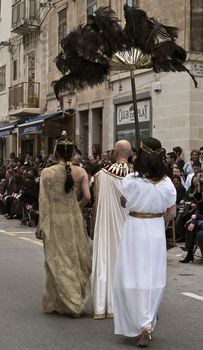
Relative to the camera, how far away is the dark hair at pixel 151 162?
18.3 ft

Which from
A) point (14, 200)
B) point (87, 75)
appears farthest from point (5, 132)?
point (87, 75)

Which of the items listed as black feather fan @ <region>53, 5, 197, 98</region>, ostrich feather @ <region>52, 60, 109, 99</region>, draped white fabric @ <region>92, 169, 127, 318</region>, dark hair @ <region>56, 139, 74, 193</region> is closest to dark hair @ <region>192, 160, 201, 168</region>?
black feather fan @ <region>53, 5, 197, 98</region>

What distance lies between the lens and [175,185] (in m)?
13.0

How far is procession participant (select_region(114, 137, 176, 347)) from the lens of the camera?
5.43 meters

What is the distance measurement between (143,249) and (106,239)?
3.34ft

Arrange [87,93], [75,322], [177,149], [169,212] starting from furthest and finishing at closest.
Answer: [87,93], [177,149], [75,322], [169,212]

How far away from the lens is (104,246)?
6.48 meters

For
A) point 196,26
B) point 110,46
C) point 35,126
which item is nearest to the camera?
point 110,46

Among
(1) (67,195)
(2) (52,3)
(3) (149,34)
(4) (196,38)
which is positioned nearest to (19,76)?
(2) (52,3)

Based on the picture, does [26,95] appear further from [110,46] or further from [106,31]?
[110,46]

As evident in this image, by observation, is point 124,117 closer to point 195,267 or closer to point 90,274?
point 195,267

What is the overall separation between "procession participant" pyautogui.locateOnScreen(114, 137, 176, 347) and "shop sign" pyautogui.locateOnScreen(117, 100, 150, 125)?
45.7ft

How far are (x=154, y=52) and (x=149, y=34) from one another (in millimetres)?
330

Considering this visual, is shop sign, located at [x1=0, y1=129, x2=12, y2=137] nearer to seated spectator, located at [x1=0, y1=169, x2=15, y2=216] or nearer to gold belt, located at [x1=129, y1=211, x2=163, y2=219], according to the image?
seated spectator, located at [x1=0, y1=169, x2=15, y2=216]
